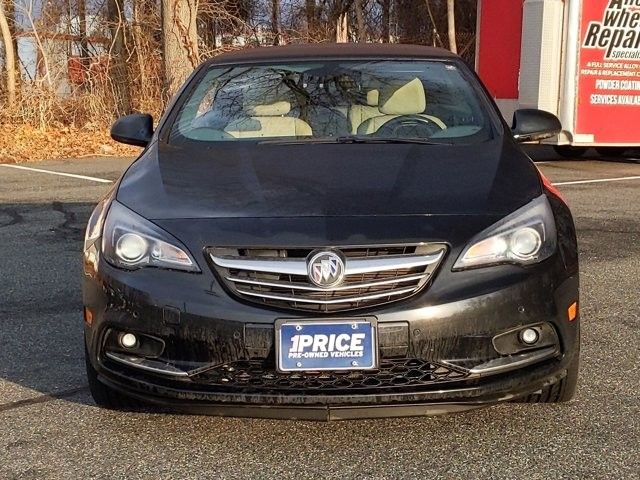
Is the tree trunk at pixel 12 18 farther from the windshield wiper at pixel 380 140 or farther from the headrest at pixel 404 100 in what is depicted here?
the windshield wiper at pixel 380 140

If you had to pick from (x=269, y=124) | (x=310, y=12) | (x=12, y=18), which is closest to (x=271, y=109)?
(x=269, y=124)

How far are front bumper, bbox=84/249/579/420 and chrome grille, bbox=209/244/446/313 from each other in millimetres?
52

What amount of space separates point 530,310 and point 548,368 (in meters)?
0.23

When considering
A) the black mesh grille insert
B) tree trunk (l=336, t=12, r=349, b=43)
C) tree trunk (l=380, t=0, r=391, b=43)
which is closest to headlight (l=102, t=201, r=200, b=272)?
the black mesh grille insert

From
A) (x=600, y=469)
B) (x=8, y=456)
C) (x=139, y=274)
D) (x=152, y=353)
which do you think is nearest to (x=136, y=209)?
(x=139, y=274)

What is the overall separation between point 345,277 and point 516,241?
0.63 m

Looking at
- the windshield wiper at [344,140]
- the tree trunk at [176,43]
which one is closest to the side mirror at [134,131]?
the windshield wiper at [344,140]

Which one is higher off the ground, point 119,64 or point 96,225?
point 96,225

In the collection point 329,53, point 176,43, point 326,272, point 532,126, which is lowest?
point 176,43

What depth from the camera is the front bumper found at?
306 centimetres

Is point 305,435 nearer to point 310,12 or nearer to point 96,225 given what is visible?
point 96,225

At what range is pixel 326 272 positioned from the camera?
3.08 meters

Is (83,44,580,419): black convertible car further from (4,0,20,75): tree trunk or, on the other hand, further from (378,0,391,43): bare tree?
(378,0,391,43): bare tree

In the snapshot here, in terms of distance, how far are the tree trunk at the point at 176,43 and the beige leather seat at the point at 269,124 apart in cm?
1216
